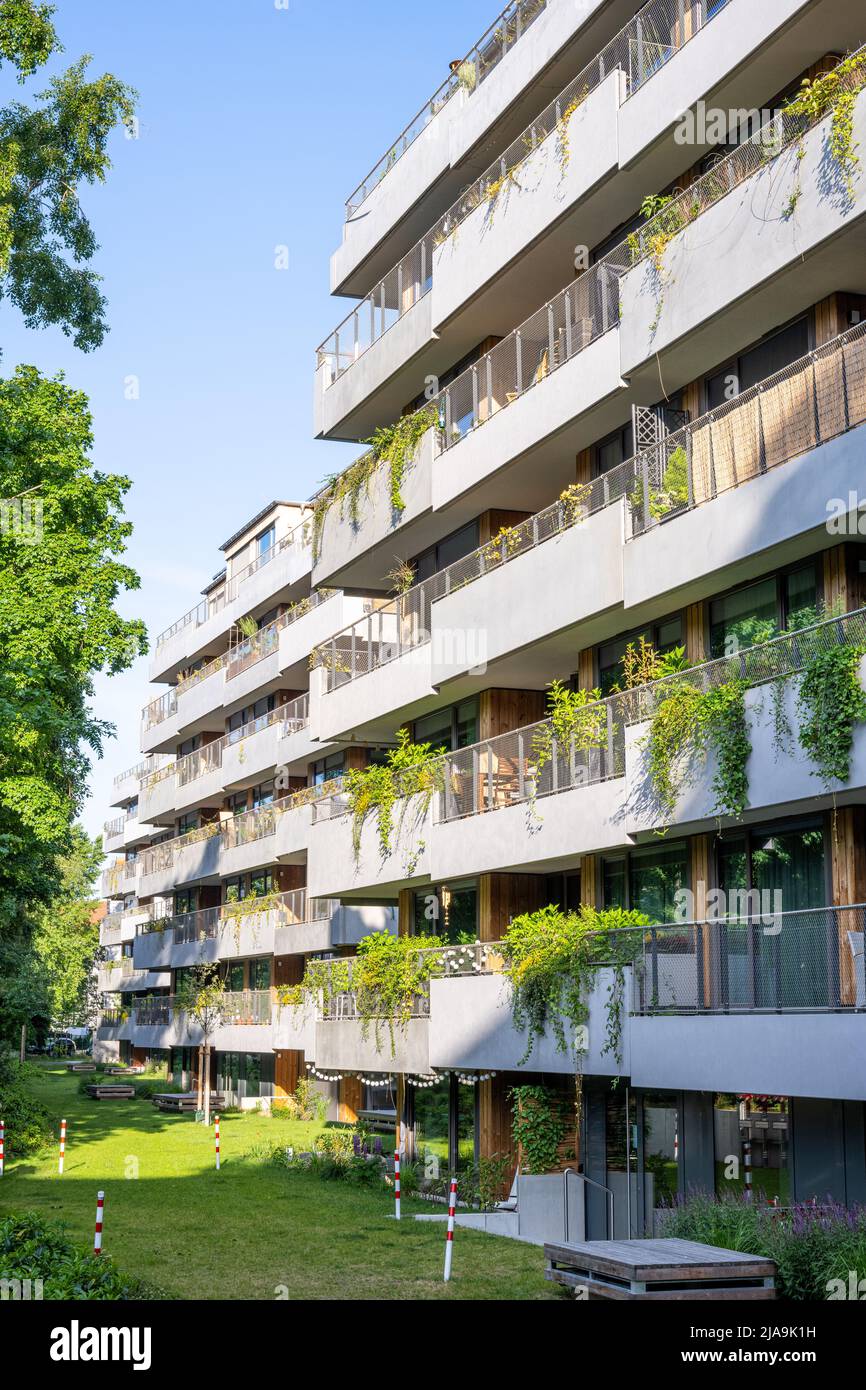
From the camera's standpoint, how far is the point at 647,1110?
21.8 metres

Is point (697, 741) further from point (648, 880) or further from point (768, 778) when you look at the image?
point (648, 880)

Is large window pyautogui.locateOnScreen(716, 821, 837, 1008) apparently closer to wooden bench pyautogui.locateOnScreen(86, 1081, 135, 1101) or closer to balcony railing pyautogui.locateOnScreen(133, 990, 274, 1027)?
balcony railing pyautogui.locateOnScreen(133, 990, 274, 1027)

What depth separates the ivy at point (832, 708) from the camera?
16547mm

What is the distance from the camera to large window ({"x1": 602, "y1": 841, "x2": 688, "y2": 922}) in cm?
2167

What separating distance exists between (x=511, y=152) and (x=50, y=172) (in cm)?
781

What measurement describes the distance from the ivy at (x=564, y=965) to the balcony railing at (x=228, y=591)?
21368 millimetres

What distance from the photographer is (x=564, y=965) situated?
21953mm

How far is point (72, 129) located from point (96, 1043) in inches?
2609

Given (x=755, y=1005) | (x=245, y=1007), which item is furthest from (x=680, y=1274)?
(x=245, y=1007)

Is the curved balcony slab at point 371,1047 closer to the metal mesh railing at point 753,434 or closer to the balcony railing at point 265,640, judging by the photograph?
the metal mesh railing at point 753,434

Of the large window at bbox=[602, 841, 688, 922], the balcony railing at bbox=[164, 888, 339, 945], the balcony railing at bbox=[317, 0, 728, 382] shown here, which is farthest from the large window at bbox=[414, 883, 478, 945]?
the balcony railing at bbox=[317, 0, 728, 382]

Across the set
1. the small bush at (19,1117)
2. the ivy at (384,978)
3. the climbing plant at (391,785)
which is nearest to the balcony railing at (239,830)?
the climbing plant at (391,785)
